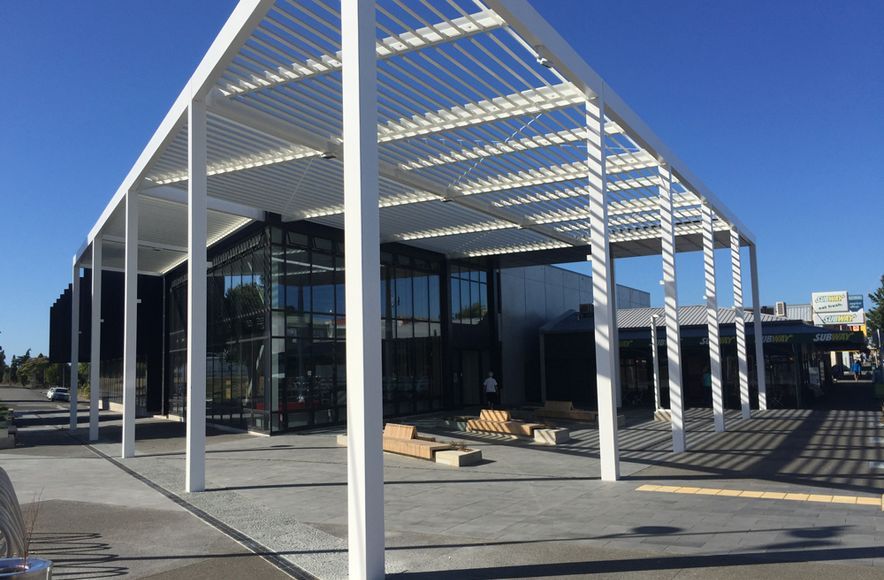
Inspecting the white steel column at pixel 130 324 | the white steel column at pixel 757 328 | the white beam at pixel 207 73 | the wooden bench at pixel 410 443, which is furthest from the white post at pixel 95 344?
the white steel column at pixel 757 328

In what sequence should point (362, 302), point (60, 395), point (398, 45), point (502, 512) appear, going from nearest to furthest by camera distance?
point (362, 302)
point (502, 512)
point (398, 45)
point (60, 395)

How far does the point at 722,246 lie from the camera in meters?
23.2

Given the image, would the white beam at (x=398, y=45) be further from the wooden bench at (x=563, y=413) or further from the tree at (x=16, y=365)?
the tree at (x=16, y=365)

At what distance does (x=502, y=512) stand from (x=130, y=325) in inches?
393

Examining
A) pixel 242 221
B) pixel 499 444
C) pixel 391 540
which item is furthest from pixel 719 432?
pixel 242 221

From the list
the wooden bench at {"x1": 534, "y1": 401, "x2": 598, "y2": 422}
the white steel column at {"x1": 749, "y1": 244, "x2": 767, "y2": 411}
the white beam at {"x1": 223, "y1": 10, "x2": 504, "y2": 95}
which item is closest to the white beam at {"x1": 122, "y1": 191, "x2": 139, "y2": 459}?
the white beam at {"x1": 223, "y1": 10, "x2": 504, "y2": 95}

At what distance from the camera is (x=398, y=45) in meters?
9.38

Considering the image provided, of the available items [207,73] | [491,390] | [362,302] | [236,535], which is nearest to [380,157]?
[207,73]

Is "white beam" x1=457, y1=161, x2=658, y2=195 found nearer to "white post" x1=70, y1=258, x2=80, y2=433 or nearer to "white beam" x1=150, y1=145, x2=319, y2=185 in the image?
"white beam" x1=150, y1=145, x2=319, y2=185

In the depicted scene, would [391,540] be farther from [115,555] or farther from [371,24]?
[371,24]

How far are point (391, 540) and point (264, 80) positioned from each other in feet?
23.4

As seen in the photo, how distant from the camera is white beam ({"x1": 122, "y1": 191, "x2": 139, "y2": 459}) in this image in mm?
14672

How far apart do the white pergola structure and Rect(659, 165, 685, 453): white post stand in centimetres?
4

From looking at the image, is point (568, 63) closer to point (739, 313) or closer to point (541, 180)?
point (541, 180)
